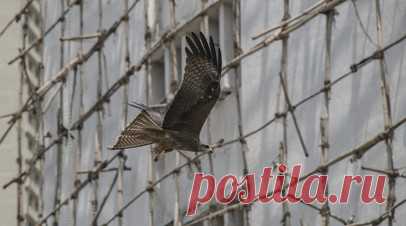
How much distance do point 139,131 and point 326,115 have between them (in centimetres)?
122

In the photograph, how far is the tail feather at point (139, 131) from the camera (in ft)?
38.8

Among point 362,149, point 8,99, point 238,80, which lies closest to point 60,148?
point 8,99

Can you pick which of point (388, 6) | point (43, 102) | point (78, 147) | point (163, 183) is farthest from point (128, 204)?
point (388, 6)

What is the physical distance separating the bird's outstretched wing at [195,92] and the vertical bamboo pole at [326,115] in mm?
1012

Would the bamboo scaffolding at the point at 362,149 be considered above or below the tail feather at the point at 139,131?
below

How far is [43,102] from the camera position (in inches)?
712

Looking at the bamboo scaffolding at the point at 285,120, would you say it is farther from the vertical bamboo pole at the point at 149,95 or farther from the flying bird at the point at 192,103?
the vertical bamboo pole at the point at 149,95

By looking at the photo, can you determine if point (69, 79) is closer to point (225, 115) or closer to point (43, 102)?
point (43, 102)

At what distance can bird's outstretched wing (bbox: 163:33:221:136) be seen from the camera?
11453 millimetres

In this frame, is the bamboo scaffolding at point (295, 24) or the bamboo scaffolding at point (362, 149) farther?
the bamboo scaffolding at point (295, 24)

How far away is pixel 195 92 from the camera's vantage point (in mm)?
11578

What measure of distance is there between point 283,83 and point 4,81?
7122 mm

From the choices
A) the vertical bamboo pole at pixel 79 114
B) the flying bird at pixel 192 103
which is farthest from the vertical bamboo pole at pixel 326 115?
the vertical bamboo pole at pixel 79 114

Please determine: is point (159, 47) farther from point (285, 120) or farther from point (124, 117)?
point (285, 120)
